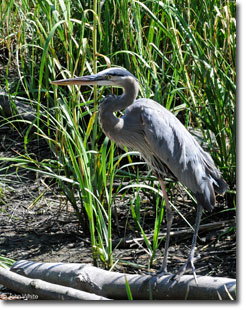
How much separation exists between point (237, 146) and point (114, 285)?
2.17ft

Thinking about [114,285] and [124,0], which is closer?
[114,285]

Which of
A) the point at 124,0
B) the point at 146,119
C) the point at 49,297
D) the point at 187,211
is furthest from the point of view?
the point at 187,211

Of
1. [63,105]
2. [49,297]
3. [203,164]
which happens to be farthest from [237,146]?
[49,297]

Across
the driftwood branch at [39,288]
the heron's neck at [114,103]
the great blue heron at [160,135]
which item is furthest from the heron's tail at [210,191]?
the driftwood branch at [39,288]

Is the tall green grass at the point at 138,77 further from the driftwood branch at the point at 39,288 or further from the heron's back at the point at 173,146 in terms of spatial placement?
the driftwood branch at the point at 39,288

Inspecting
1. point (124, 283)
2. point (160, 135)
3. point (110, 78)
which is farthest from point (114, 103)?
point (124, 283)

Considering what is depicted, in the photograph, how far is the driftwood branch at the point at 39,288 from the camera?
2041 millimetres

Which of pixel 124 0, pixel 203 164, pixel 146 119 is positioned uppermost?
pixel 124 0

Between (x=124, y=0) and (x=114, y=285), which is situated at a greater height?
(x=124, y=0)

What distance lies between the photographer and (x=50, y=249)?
275 cm

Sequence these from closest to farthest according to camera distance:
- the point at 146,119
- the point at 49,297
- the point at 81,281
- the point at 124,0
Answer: the point at 49,297 → the point at 81,281 → the point at 146,119 → the point at 124,0

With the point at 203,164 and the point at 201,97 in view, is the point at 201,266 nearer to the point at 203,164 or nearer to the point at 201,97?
the point at 203,164

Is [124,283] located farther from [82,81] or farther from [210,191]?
[82,81]

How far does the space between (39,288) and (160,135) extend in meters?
0.70
